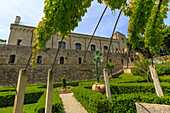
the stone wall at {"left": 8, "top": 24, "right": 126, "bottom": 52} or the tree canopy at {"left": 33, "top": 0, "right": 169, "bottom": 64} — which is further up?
the stone wall at {"left": 8, "top": 24, "right": 126, "bottom": 52}

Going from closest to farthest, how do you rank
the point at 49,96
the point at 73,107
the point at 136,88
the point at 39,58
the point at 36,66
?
the point at 49,96
the point at 73,107
the point at 136,88
the point at 36,66
the point at 39,58

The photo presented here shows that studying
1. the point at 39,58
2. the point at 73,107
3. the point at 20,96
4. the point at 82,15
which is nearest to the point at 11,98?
the point at 73,107

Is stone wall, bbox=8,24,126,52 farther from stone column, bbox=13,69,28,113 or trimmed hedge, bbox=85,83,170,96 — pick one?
stone column, bbox=13,69,28,113

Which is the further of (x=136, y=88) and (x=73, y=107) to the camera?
(x=136, y=88)

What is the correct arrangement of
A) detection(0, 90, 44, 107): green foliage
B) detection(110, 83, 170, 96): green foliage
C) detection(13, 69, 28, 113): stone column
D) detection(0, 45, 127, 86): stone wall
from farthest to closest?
1. detection(0, 45, 127, 86): stone wall
2. detection(110, 83, 170, 96): green foliage
3. detection(0, 90, 44, 107): green foliage
4. detection(13, 69, 28, 113): stone column

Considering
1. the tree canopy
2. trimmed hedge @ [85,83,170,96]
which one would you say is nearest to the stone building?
trimmed hedge @ [85,83,170,96]

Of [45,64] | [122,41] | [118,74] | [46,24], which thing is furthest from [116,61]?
[46,24]

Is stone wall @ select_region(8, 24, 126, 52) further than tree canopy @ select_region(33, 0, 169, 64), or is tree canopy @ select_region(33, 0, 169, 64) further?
stone wall @ select_region(8, 24, 126, 52)

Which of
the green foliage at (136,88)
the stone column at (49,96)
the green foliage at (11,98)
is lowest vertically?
the green foliage at (11,98)

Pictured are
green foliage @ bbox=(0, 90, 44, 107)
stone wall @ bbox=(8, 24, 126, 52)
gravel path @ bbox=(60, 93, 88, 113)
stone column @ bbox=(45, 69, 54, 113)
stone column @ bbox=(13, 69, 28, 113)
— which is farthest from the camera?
stone wall @ bbox=(8, 24, 126, 52)

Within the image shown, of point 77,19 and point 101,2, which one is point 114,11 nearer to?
point 101,2

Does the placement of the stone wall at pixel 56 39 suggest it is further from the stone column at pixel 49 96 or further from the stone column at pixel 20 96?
the stone column at pixel 20 96

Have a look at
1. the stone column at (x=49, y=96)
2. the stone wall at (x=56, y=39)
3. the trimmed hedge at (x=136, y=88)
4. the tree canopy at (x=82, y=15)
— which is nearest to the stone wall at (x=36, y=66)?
the stone wall at (x=56, y=39)

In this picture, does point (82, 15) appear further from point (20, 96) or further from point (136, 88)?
point (136, 88)
